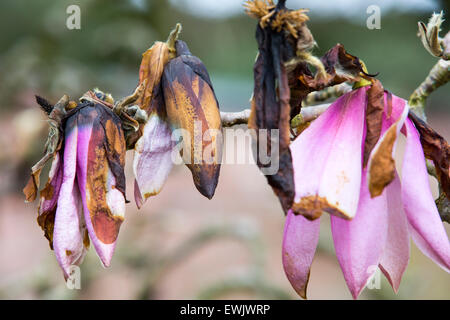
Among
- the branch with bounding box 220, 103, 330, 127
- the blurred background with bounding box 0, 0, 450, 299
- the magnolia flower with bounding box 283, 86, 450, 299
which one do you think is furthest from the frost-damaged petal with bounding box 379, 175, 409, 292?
the blurred background with bounding box 0, 0, 450, 299

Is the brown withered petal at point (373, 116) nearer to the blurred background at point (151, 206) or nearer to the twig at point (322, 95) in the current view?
the twig at point (322, 95)

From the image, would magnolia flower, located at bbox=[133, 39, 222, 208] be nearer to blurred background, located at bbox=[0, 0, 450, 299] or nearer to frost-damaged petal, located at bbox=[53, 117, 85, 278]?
frost-damaged petal, located at bbox=[53, 117, 85, 278]

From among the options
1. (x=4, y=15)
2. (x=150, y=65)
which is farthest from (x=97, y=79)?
(x=4, y=15)

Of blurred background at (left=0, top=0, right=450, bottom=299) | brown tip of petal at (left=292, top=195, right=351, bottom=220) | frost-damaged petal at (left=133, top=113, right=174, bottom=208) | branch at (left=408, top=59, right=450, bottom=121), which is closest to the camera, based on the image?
brown tip of petal at (left=292, top=195, right=351, bottom=220)

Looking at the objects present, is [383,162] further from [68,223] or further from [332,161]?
[68,223]

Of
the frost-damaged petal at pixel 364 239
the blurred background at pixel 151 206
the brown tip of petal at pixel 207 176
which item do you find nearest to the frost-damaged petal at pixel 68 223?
the brown tip of petal at pixel 207 176

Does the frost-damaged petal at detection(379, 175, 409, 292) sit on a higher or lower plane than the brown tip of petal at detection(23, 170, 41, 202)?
lower

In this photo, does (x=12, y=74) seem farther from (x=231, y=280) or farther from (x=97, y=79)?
(x=231, y=280)
